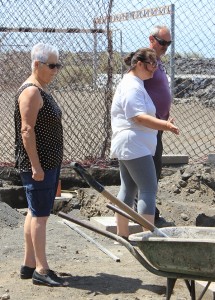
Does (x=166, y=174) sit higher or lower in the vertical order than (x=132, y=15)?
lower

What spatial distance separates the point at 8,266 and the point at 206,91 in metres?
10.7

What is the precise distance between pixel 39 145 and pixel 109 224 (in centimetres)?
215

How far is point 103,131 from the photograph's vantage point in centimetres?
1073

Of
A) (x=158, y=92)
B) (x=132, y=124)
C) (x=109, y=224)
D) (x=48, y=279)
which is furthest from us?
(x=109, y=224)

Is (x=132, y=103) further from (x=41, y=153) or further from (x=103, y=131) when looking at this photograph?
(x=103, y=131)

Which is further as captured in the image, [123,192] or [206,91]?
[206,91]

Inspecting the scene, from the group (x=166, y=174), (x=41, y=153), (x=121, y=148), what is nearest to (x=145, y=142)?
(x=121, y=148)

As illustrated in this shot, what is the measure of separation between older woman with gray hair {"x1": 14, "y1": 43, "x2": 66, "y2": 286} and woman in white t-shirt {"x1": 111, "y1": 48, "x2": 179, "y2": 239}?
2.65ft

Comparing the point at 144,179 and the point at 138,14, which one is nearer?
the point at 144,179

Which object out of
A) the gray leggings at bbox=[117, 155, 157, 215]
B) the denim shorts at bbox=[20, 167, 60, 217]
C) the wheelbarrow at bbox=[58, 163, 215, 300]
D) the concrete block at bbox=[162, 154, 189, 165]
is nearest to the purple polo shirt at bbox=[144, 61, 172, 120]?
the gray leggings at bbox=[117, 155, 157, 215]

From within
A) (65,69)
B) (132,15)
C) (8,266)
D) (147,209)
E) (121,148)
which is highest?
(132,15)

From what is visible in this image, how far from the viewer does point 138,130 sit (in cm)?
694

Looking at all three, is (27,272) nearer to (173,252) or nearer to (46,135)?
(46,135)

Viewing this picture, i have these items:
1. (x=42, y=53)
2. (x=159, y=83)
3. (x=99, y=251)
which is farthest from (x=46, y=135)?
(x=159, y=83)
